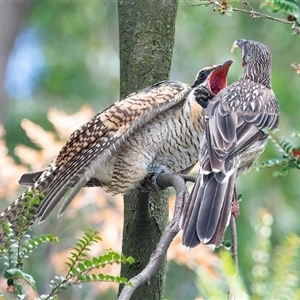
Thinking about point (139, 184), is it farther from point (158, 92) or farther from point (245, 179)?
point (245, 179)

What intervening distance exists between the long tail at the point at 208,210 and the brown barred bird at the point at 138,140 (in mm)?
532

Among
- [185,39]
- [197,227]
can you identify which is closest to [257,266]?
[197,227]

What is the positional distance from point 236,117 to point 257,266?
1.85m

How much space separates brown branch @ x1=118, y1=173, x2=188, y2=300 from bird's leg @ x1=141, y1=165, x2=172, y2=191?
3.6 inches

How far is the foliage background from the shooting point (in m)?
4.42

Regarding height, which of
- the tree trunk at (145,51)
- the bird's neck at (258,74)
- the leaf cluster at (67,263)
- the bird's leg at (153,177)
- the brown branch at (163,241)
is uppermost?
the bird's neck at (258,74)

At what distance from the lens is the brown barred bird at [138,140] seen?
2738 millimetres

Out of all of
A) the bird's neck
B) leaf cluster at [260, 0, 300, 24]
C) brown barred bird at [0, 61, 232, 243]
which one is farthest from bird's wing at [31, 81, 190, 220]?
leaf cluster at [260, 0, 300, 24]

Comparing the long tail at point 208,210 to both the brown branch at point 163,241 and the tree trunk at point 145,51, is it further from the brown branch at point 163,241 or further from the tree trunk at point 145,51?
the tree trunk at point 145,51

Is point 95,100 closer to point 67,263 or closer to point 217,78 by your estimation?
point 217,78

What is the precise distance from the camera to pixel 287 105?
21.4ft

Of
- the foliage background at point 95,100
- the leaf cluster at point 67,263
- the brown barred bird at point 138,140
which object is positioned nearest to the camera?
the leaf cluster at point 67,263

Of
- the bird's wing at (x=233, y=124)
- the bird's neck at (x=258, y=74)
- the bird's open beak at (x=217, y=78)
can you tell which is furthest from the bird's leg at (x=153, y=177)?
the bird's neck at (x=258, y=74)

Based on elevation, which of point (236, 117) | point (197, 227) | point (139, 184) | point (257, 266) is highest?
point (236, 117)
